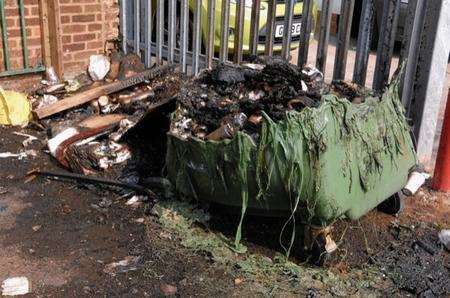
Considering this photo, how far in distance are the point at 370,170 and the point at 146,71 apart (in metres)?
3.53

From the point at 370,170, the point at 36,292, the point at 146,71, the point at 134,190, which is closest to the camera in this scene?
the point at 36,292

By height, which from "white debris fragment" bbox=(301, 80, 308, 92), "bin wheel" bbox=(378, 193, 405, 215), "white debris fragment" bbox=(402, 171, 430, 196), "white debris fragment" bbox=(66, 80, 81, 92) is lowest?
"bin wheel" bbox=(378, 193, 405, 215)

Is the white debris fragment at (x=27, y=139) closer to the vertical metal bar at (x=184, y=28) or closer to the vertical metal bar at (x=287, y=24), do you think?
the vertical metal bar at (x=184, y=28)

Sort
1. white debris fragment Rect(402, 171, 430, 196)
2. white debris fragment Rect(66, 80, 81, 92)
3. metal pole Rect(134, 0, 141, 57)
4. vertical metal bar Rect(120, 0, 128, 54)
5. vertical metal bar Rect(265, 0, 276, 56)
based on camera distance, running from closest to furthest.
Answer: white debris fragment Rect(402, 171, 430, 196), vertical metal bar Rect(265, 0, 276, 56), white debris fragment Rect(66, 80, 81, 92), metal pole Rect(134, 0, 141, 57), vertical metal bar Rect(120, 0, 128, 54)

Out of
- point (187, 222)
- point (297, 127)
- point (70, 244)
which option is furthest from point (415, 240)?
point (70, 244)

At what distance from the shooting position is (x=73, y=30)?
6.64 meters

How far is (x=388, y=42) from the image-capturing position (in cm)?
483

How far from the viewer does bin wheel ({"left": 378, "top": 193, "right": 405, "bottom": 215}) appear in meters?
4.24

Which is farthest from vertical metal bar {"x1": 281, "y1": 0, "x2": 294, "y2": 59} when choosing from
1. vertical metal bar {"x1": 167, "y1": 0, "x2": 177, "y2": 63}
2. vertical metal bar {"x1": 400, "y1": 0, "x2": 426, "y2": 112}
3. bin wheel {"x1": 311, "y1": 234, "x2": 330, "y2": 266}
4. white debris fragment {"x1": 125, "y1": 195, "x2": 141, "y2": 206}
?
bin wheel {"x1": 311, "y1": 234, "x2": 330, "y2": 266}

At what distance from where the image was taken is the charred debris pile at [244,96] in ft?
13.0

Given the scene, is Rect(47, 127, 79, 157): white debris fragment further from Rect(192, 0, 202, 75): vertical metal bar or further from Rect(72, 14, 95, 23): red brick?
Rect(72, 14, 95, 23): red brick

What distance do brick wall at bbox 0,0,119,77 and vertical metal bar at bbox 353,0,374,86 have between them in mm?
3350

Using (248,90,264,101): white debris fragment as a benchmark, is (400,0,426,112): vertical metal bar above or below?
above

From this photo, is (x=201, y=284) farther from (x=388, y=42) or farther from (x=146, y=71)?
(x=146, y=71)
